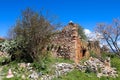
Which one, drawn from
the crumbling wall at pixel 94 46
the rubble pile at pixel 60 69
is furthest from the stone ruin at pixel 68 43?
the crumbling wall at pixel 94 46

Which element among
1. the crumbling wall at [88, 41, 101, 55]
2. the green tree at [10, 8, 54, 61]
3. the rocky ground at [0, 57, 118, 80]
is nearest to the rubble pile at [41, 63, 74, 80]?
the rocky ground at [0, 57, 118, 80]

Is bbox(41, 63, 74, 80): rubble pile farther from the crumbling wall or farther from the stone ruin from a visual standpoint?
the crumbling wall

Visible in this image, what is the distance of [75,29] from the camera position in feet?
64.1

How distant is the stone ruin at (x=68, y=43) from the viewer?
19.5m

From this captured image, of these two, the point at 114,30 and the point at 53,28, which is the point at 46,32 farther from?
the point at 114,30

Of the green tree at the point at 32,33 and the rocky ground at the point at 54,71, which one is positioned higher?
the green tree at the point at 32,33

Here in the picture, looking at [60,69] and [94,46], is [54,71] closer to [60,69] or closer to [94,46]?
[60,69]

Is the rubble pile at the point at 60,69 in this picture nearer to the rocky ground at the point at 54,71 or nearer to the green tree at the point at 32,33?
the rocky ground at the point at 54,71

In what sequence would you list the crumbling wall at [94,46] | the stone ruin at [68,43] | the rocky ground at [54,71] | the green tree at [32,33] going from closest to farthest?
1. the rocky ground at [54,71]
2. the green tree at [32,33]
3. the stone ruin at [68,43]
4. the crumbling wall at [94,46]

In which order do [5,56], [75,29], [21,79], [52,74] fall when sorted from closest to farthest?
[21,79]
[52,74]
[75,29]
[5,56]

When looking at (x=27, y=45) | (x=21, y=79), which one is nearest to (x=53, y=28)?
(x=27, y=45)

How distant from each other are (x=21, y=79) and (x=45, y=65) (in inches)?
84.4

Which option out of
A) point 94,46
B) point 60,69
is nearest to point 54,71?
point 60,69

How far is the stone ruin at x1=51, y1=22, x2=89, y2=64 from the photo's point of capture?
19.5 m
